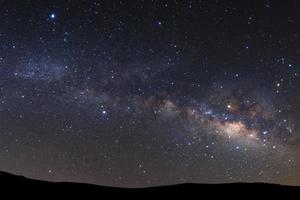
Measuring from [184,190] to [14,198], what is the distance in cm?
423

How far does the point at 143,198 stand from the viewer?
991 cm

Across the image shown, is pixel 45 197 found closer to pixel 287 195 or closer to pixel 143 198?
pixel 143 198

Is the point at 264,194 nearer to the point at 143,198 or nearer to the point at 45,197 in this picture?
the point at 143,198

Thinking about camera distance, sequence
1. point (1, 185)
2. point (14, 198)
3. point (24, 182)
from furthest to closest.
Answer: point (24, 182) < point (1, 185) < point (14, 198)

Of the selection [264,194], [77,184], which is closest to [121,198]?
[77,184]

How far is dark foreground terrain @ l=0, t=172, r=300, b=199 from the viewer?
9.66m

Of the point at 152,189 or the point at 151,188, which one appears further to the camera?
the point at 151,188

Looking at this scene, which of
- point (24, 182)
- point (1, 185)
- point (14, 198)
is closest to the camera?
point (14, 198)

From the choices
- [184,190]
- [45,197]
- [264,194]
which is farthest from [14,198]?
[264,194]

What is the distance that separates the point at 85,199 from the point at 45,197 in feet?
3.18

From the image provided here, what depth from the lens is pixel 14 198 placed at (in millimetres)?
9156

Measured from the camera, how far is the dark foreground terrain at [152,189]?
9.66 m

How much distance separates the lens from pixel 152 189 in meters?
10.6

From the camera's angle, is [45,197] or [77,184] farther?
[77,184]
